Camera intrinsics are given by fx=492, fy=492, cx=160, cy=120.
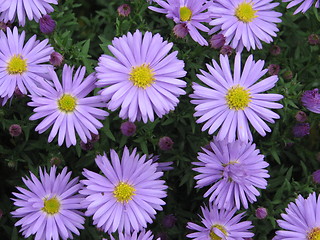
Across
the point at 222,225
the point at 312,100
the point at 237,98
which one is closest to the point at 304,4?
the point at 312,100

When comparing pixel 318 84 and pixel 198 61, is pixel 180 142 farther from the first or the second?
pixel 318 84

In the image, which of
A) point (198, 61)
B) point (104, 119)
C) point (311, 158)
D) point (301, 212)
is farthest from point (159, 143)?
point (311, 158)

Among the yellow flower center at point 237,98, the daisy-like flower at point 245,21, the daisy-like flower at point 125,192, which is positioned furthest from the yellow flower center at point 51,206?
the daisy-like flower at point 245,21

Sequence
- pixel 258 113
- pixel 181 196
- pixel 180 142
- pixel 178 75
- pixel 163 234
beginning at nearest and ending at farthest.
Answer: pixel 178 75 < pixel 258 113 < pixel 163 234 < pixel 180 142 < pixel 181 196

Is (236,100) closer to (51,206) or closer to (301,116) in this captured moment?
(301,116)

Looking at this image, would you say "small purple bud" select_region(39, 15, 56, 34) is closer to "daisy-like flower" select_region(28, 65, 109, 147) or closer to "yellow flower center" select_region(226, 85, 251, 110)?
"daisy-like flower" select_region(28, 65, 109, 147)

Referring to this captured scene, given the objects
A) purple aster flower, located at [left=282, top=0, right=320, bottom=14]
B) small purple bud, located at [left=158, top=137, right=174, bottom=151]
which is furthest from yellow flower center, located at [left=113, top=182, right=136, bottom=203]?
purple aster flower, located at [left=282, top=0, right=320, bottom=14]
